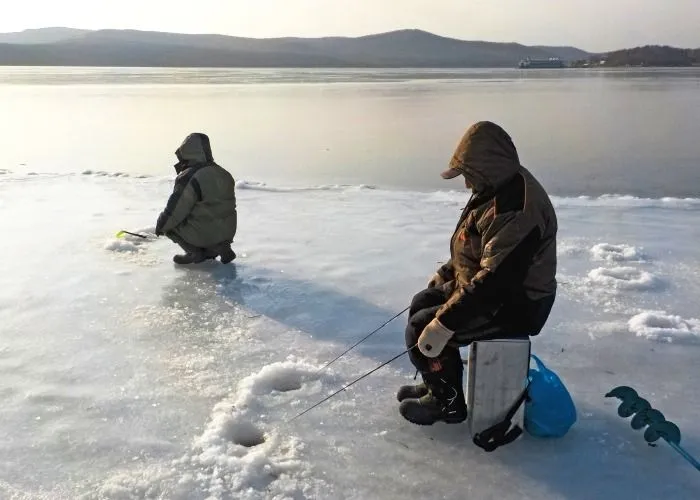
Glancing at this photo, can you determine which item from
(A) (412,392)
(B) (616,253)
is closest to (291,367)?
(A) (412,392)

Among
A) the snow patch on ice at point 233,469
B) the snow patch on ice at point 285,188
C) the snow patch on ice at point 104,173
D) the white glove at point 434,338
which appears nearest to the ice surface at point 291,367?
the snow patch on ice at point 233,469

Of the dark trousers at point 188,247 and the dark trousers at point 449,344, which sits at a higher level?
the dark trousers at point 449,344

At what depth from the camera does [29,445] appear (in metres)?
2.84

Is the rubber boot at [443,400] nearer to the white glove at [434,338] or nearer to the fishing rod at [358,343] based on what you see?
the white glove at [434,338]

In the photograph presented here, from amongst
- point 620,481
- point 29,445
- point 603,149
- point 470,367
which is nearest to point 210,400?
point 29,445

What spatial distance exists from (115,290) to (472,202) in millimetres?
3016

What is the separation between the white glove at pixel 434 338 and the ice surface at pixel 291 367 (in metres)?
0.45

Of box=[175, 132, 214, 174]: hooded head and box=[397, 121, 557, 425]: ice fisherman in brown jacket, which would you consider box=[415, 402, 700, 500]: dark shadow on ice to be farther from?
box=[175, 132, 214, 174]: hooded head

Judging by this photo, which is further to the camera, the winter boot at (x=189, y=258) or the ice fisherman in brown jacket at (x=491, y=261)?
the winter boot at (x=189, y=258)

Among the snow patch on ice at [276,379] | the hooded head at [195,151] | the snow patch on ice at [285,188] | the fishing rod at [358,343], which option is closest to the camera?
the snow patch on ice at [276,379]

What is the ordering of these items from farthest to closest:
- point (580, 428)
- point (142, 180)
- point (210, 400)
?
point (142, 180)
point (210, 400)
point (580, 428)

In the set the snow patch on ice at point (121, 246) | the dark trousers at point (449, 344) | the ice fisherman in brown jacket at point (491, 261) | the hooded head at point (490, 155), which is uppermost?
the hooded head at point (490, 155)

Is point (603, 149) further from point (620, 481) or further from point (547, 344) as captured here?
point (620, 481)

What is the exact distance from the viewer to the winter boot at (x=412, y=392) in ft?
10.2
